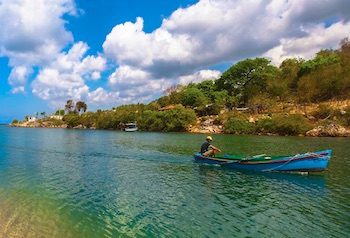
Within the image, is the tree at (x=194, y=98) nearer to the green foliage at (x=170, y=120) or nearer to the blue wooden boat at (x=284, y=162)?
the green foliage at (x=170, y=120)

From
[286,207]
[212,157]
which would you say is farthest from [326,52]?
[286,207]

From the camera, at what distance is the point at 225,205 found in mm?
16531

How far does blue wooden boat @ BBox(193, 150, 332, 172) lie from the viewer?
79.6ft

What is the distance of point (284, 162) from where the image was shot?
83.3ft

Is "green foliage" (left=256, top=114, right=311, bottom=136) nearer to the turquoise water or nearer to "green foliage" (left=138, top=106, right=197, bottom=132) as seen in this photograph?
"green foliage" (left=138, top=106, right=197, bottom=132)

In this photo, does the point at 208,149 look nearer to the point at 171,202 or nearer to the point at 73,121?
the point at 171,202

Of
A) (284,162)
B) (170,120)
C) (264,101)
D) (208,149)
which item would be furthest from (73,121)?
(284,162)

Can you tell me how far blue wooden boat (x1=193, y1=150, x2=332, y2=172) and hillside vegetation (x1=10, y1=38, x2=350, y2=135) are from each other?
181 feet

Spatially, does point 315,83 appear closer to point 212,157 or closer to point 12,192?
point 212,157

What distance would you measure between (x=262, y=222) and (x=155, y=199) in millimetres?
7029

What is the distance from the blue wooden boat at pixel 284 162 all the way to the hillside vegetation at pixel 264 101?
55.3 metres

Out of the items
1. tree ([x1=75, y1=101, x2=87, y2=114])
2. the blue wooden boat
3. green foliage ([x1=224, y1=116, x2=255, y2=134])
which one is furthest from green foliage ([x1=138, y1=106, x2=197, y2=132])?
tree ([x1=75, y1=101, x2=87, y2=114])

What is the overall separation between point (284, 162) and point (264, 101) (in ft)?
271

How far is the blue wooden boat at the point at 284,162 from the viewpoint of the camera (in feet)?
79.6
